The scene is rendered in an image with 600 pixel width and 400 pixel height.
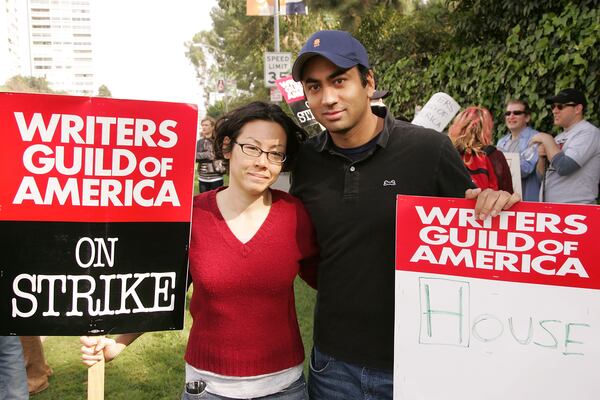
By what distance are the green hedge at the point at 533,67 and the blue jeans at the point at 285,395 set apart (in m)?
4.71

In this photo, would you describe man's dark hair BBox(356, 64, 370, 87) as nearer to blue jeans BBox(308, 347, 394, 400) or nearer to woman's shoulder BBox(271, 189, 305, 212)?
woman's shoulder BBox(271, 189, 305, 212)

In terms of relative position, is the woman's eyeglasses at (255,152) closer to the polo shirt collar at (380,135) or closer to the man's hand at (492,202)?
the polo shirt collar at (380,135)

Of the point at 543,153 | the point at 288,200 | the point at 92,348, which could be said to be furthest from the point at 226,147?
the point at 543,153

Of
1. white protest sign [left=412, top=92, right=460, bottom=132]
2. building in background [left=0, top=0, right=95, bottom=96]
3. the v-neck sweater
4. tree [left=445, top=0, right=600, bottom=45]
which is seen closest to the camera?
the v-neck sweater

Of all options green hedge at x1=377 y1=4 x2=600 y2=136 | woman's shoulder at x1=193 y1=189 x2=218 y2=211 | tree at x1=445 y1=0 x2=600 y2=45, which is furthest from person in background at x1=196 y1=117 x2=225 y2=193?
woman's shoulder at x1=193 y1=189 x2=218 y2=211

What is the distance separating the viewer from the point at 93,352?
6.13 feet

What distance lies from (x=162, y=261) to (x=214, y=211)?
0.86ft

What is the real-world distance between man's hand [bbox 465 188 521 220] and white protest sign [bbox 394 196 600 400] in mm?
33

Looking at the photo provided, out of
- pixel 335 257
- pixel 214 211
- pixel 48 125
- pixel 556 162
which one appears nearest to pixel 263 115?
pixel 214 211

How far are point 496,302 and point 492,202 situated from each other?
33cm

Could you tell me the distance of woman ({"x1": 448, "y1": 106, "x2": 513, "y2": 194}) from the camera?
151 inches

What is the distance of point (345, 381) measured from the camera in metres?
1.98

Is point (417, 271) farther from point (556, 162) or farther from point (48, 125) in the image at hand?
point (556, 162)

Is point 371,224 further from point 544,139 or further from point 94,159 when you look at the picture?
point 544,139
